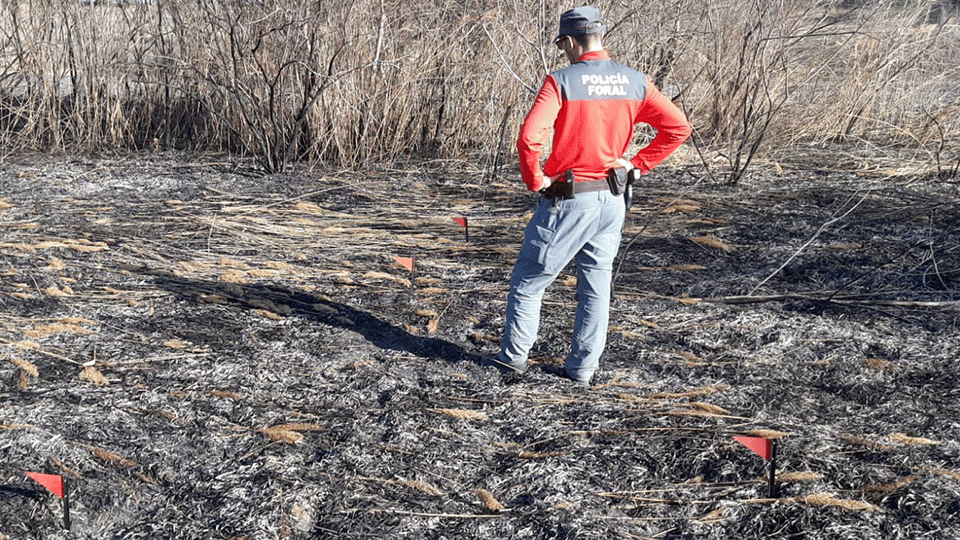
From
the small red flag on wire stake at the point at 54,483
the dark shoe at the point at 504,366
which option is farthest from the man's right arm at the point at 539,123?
the small red flag on wire stake at the point at 54,483

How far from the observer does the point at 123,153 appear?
26.2 feet

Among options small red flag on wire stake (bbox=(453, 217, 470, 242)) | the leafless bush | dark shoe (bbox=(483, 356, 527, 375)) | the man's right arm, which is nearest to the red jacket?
the man's right arm

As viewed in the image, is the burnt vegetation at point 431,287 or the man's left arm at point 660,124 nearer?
the burnt vegetation at point 431,287

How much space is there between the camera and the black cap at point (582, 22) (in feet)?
11.3

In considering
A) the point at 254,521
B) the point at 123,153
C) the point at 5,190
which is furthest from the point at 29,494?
the point at 123,153

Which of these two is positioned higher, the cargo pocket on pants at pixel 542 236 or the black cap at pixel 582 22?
the black cap at pixel 582 22

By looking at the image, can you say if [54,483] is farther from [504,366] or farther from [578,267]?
[578,267]

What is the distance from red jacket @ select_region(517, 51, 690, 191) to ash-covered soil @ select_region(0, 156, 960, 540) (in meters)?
0.92

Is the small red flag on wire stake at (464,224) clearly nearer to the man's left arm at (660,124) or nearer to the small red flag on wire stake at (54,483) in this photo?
the man's left arm at (660,124)

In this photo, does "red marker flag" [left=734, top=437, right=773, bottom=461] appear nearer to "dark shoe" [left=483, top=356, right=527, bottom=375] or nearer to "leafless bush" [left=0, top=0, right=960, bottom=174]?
"dark shoe" [left=483, top=356, right=527, bottom=375]

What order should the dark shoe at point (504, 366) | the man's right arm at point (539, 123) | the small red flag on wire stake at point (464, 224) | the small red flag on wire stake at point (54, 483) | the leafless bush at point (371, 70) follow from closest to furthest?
the small red flag on wire stake at point (54, 483)
the man's right arm at point (539, 123)
the dark shoe at point (504, 366)
the small red flag on wire stake at point (464, 224)
the leafless bush at point (371, 70)

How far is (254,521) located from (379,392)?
0.94m

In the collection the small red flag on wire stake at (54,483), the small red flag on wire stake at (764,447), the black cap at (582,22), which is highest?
the black cap at (582,22)

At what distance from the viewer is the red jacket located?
11.4 ft
